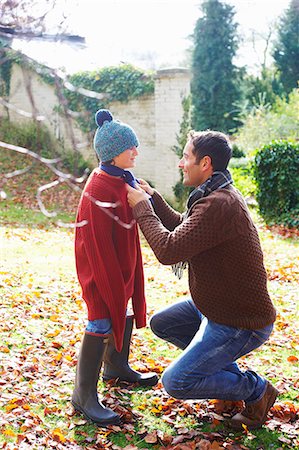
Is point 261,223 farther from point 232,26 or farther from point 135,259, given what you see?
point 232,26

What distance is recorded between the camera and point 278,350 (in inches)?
187

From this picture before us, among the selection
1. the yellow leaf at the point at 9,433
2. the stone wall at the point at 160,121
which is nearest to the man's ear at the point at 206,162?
the yellow leaf at the point at 9,433

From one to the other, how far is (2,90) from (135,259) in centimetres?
1384

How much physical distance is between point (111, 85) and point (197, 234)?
1219 centimetres

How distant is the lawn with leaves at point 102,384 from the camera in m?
3.32

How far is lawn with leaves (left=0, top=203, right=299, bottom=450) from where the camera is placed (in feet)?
10.9

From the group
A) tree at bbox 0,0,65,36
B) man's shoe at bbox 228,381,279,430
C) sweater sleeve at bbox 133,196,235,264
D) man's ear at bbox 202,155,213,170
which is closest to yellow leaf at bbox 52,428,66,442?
man's shoe at bbox 228,381,279,430

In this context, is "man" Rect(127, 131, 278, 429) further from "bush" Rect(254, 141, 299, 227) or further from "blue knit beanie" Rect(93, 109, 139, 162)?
"bush" Rect(254, 141, 299, 227)

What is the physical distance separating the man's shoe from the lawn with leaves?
0.21ft

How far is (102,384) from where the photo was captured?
3.94 metres

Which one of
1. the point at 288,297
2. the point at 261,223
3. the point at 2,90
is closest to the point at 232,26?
the point at 2,90

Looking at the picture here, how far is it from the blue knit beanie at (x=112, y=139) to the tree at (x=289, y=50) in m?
26.9

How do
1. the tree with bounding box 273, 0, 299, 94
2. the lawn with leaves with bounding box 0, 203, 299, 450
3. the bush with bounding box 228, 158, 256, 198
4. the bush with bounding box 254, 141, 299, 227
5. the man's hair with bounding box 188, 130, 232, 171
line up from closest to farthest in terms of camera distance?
the man's hair with bounding box 188, 130, 232, 171
the lawn with leaves with bounding box 0, 203, 299, 450
the bush with bounding box 254, 141, 299, 227
the bush with bounding box 228, 158, 256, 198
the tree with bounding box 273, 0, 299, 94

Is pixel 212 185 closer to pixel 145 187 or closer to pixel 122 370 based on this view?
pixel 145 187
